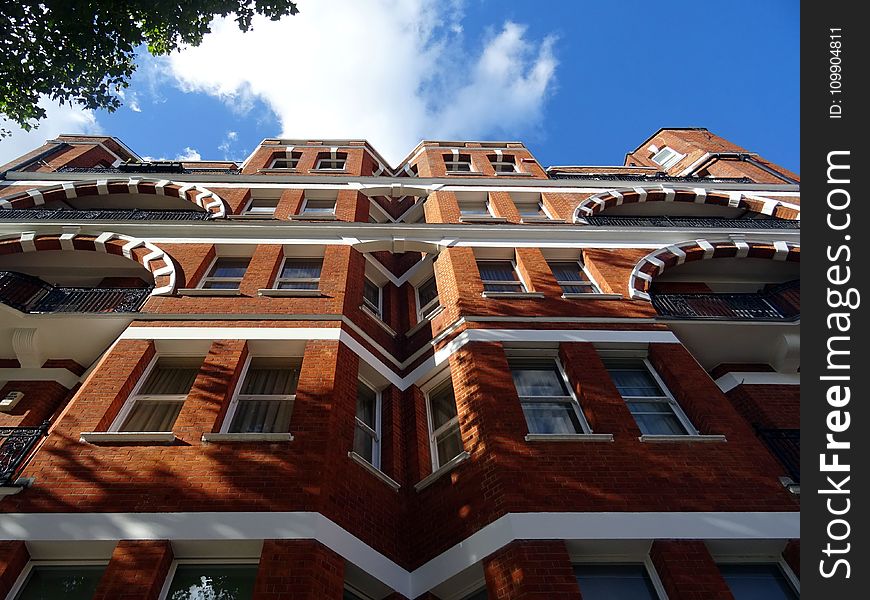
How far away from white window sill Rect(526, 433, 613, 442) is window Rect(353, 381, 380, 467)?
9.26 ft

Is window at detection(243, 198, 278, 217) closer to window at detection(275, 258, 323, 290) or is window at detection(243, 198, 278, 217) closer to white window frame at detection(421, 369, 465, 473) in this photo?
window at detection(275, 258, 323, 290)

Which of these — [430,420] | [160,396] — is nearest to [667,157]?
[430,420]

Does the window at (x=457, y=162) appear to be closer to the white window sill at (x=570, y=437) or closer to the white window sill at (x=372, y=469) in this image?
the white window sill at (x=570, y=437)

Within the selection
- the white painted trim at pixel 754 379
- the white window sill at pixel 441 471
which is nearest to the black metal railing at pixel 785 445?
the white painted trim at pixel 754 379

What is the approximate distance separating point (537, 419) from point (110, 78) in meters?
11.4

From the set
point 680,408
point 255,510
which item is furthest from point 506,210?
point 255,510

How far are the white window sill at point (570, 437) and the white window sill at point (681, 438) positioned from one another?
0.57 metres

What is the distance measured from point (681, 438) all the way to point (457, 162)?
16674mm

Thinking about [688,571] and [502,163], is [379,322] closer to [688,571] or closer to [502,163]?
[688,571]

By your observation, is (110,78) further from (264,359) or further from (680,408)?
(680,408)

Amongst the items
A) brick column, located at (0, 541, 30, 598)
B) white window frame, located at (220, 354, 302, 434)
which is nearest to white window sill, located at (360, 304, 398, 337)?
white window frame, located at (220, 354, 302, 434)

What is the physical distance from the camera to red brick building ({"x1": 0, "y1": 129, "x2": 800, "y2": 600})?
245 inches

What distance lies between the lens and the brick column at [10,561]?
18.6 ft

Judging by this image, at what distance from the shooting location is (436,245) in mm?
12984
